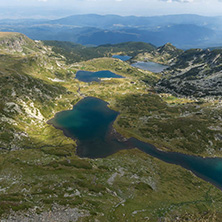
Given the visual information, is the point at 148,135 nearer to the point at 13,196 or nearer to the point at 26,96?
the point at 13,196

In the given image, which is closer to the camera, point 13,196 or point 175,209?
point 13,196

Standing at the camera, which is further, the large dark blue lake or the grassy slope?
the large dark blue lake

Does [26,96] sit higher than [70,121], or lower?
higher

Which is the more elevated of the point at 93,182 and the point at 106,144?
the point at 93,182

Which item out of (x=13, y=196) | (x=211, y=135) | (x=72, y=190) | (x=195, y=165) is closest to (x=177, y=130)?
(x=211, y=135)

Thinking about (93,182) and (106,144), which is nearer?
(93,182)

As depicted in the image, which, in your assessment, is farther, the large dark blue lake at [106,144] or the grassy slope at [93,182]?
the large dark blue lake at [106,144]

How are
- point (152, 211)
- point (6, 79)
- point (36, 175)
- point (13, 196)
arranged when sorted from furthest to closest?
point (6, 79) → point (36, 175) → point (152, 211) → point (13, 196)

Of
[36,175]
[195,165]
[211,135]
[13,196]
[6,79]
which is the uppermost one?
[6,79]
